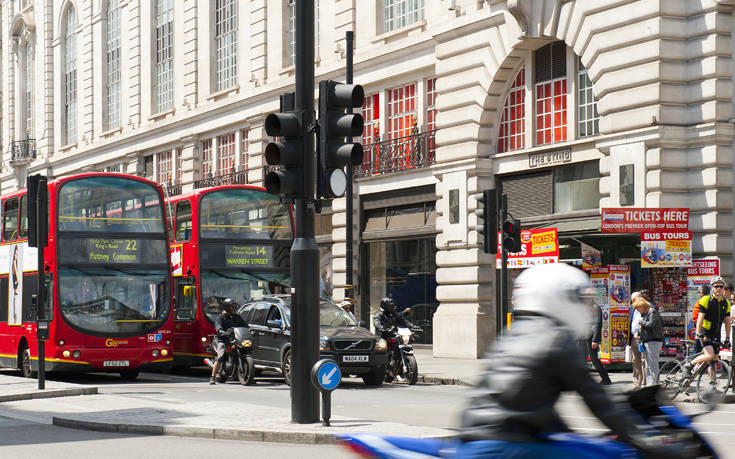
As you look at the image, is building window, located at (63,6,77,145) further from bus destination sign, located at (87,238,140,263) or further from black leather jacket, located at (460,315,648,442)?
black leather jacket, located at (460,315,648,442)

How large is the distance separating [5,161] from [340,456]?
5243 centimetres

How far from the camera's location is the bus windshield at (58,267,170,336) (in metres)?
21.2

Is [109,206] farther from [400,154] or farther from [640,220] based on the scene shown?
[400,154]

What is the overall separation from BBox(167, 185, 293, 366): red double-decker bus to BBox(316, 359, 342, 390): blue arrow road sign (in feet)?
40.9

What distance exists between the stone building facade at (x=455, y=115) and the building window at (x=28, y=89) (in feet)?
33.3

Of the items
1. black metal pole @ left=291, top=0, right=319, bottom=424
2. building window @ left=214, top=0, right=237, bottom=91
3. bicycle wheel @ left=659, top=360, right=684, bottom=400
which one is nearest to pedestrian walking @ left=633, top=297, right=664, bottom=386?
bicycle wheel @ left=659, top=360, right=684, bottom=400

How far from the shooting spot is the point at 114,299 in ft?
71.2

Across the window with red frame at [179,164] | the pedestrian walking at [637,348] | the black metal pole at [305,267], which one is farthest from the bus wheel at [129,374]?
the window with red frame at [179,164]

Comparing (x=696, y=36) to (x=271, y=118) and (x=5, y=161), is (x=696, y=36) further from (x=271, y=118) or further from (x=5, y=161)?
(x=5, y=161)

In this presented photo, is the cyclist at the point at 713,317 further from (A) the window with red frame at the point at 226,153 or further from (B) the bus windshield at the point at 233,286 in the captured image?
(A) the window with red frame at the point at 226,153

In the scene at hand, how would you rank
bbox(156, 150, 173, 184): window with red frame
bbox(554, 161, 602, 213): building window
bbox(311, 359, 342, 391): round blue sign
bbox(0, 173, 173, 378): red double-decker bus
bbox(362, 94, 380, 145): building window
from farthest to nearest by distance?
bbox(156, 150, 173, 184): window with red frame, bbox(362, 94, 380, 145): building window, bbox(554, 161, 602, 213): building window, bbox(0, 173, 173, 378): red double-decker bus, bbox(311, 359, 342, 391): round blue sign

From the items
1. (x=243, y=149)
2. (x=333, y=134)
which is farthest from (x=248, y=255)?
(x=243, y=149)

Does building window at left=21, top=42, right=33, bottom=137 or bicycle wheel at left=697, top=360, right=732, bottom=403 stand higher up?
building window at left=21, top=42, right=33, bottom=137

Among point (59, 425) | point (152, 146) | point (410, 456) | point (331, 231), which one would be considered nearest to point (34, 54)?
point (152, 146)
